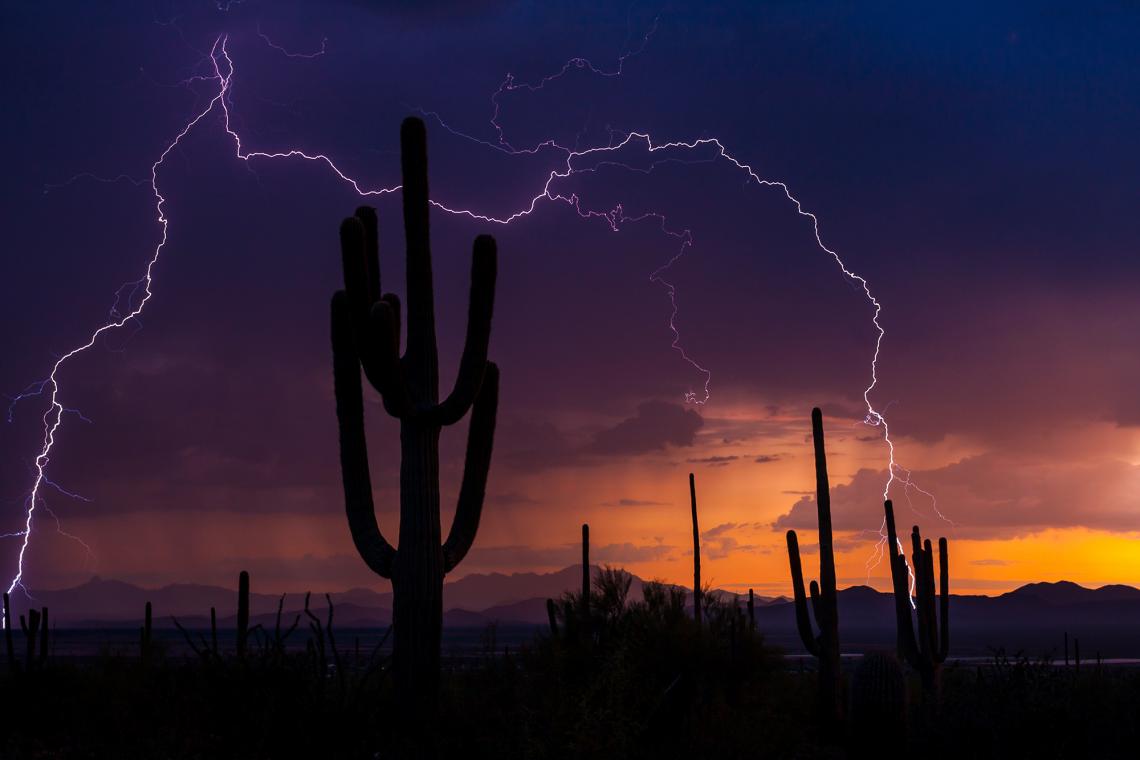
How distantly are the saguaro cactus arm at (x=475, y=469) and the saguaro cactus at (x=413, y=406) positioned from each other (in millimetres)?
14

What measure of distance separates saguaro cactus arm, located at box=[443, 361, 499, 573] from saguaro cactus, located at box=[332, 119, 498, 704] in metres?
0.01

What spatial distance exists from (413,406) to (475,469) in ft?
5.61

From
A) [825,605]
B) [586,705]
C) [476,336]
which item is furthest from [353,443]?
[825,605]

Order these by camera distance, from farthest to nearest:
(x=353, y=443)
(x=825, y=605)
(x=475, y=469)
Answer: (x=825, y=605) < (x=475, y=469) < (x=353, y=443)

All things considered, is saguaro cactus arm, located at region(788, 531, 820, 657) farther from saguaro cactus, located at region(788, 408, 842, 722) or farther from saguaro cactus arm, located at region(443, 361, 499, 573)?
saguaro cactus arm, located at region(443, 361, 499, 573)

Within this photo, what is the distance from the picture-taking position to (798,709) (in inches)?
848

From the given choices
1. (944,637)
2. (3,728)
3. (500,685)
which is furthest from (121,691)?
(944,637)

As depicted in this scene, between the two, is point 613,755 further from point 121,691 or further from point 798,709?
point 121,691

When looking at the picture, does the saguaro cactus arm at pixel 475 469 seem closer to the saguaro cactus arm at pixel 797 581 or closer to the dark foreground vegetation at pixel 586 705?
the dark foreground vegetation at pixel 586 705

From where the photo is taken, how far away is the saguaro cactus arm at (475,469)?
1720 cm

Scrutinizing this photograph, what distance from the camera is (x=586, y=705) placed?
12.1m

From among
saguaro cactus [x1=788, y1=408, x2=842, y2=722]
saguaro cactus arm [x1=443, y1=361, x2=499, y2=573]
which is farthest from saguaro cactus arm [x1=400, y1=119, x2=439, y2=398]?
saguaro cactus [x1=788, y1=408, x2=842, y2=722]

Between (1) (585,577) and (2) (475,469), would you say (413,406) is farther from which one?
(1) (585,577)

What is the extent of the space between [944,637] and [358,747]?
1633 centimetres
